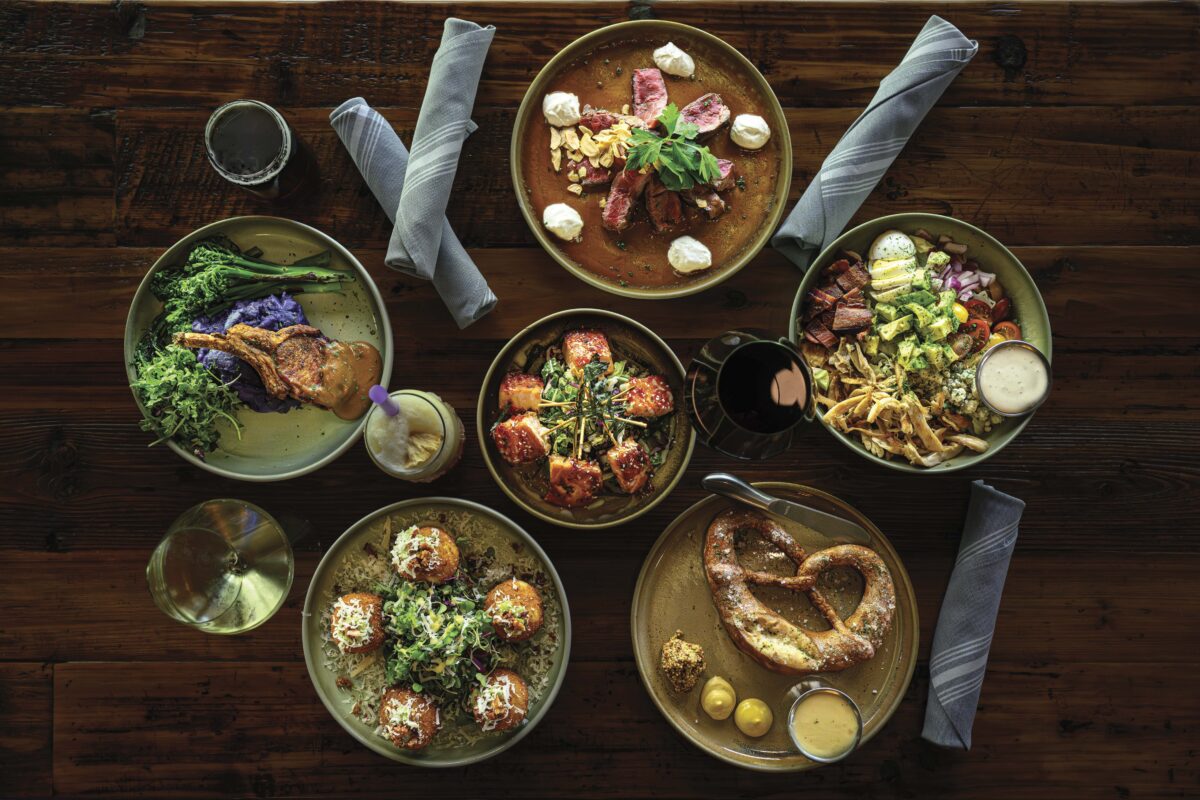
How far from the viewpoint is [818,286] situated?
2469 mm

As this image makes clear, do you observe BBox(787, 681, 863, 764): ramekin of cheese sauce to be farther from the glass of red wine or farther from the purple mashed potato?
the purple mashed potato

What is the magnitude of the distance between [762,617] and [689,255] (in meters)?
1.15

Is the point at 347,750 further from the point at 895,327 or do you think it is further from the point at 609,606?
the point at 895,327

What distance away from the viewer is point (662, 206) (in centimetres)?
243

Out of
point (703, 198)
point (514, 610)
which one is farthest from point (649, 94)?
point (514, 610)

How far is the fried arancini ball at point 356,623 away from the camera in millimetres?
2244

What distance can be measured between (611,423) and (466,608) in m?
0.70

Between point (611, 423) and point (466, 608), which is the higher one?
point (611, 423)

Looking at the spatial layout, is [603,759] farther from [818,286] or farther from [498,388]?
[818,286]

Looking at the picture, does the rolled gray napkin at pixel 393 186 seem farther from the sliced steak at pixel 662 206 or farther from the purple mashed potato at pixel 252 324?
the sliced steak at pixel 662 206

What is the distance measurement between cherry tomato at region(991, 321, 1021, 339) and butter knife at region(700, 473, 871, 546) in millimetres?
761

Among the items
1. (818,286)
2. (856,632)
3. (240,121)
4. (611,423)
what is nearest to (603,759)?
(856,632)

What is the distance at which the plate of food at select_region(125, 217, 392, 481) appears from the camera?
2334mm

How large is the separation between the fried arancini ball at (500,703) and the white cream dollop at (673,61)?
6.38 feet
